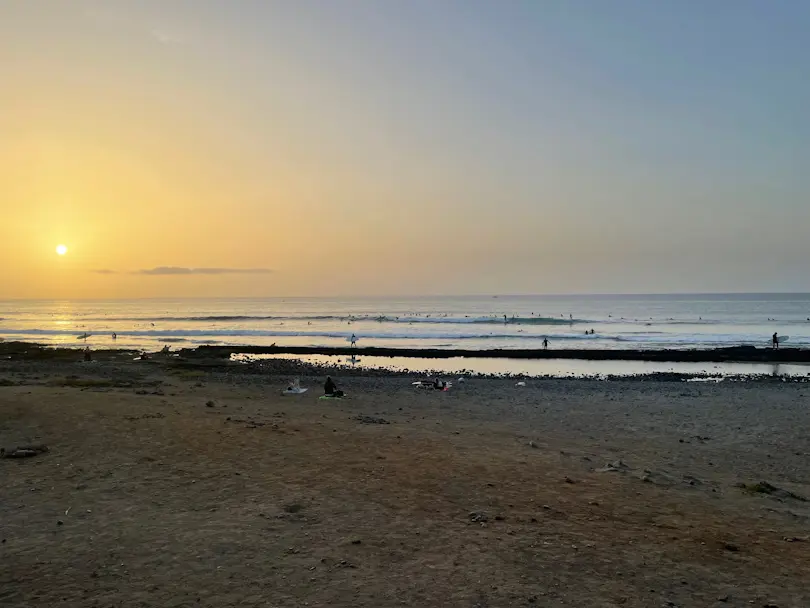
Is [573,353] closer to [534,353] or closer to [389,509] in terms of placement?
[534,353]

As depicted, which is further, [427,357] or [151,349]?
[151,349]

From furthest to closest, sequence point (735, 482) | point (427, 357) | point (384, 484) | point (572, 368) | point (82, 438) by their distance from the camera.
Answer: point (427, 357) → point (572, 368) → point (82, 438) → point (735, 482) → point (384, 484)

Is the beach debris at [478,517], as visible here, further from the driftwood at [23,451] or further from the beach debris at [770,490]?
the driftwood at [23,451]

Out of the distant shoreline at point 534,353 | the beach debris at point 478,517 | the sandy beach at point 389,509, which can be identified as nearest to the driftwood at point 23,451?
the sandy beach at point 389,509

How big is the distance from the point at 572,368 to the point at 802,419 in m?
20.5

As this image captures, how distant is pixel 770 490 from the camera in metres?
10.5

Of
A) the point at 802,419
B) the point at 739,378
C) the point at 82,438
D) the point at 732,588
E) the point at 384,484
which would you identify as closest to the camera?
the point at 732,588

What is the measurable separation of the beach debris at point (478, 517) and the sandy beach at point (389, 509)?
0.05m

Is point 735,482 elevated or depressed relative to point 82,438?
depressed

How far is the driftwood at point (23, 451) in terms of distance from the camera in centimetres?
1093

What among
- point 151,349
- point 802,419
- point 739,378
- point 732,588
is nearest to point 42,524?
point 732,588

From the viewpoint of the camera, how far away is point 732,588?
6570 millimetres

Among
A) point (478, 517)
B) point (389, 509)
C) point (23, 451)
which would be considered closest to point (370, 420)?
point (389, 509)

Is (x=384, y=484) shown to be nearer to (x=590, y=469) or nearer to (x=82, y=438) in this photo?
(x=590, y=469)
